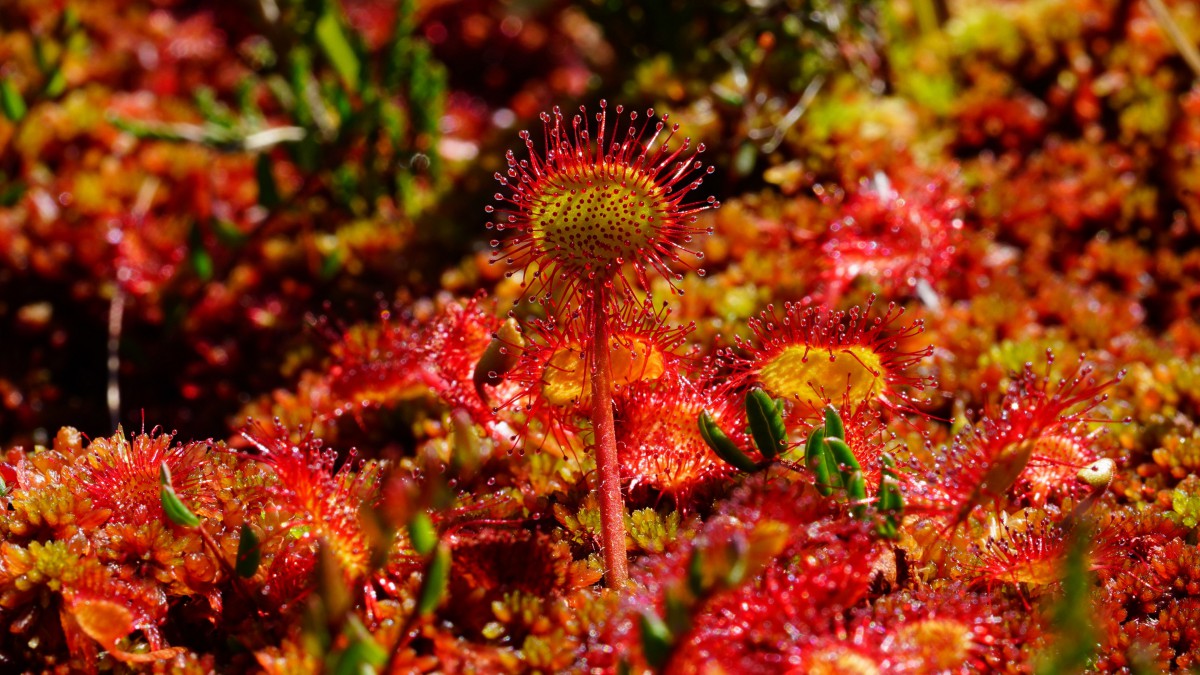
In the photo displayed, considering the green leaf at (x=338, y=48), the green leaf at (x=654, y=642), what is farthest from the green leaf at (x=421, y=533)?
the green leaf at (x=338, y=48)

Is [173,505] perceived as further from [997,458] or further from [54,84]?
[54,84]

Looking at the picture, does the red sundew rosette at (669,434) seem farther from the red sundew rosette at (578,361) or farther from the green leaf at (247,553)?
the green leaf at (247,553)

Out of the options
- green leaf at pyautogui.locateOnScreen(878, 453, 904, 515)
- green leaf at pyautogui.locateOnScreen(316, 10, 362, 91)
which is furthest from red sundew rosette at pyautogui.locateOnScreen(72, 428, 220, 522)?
green leaf at pyautogui.locateOnScreen(316, 10, 362, 91)

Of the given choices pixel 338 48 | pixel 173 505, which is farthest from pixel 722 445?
pixel 338 48

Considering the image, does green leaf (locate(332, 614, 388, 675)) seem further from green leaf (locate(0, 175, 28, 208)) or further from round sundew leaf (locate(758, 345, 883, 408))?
green leaf (locate(0, 175, 28, 208))

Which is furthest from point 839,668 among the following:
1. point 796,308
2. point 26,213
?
point 26,213

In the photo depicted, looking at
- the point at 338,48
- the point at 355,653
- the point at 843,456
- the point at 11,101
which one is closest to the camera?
the point at 355,653

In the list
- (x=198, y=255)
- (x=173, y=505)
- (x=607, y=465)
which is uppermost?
(x=198, y=255)
